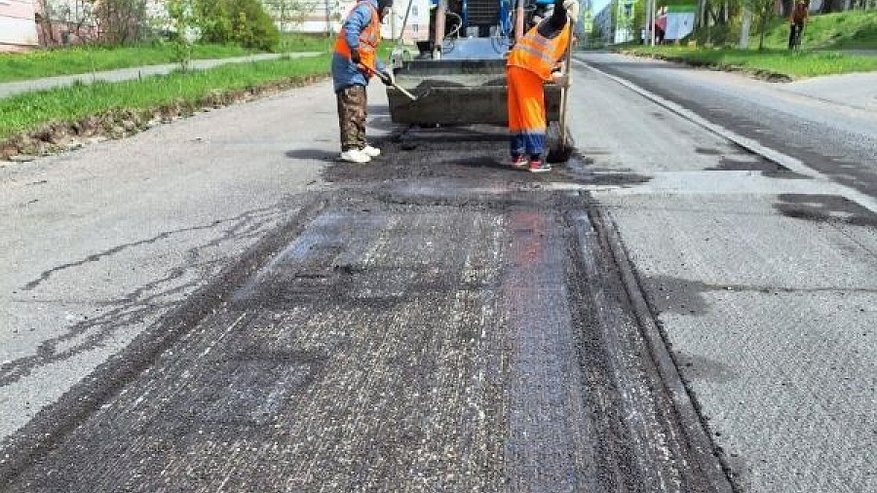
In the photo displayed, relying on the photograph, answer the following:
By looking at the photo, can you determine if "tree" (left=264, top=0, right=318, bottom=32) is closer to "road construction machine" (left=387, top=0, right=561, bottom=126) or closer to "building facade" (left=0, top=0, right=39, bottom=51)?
"building facade" (left=0, top=0, right=39, bottom=51)

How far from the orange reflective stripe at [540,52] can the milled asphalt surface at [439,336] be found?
1.13m

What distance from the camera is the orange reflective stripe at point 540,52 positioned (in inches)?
279

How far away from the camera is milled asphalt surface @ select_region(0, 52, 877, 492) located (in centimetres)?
252

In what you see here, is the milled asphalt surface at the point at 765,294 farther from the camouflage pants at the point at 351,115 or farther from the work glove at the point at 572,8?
the camouflage pants at the point at 351,115

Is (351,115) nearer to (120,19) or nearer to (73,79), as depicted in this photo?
(73,79)

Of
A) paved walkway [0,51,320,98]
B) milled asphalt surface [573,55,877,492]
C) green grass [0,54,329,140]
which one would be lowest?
milled asphalt surface [573,55,877,492]

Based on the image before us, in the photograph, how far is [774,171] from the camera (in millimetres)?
7246

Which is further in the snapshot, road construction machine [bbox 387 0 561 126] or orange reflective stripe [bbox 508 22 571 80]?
road construction machine [bbox 387 0 561 126]

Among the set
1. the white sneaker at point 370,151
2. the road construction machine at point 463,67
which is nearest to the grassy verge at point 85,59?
the road construction machine at point 463,67

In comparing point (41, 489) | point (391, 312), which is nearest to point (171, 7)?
point (391, 312)

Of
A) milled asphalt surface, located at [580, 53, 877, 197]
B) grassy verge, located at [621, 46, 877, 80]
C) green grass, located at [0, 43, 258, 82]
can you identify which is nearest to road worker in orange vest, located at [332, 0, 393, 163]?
milled asphalt surface, located at [580, 53, 877, 197]

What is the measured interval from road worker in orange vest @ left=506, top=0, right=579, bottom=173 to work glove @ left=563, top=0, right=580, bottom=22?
2 centimetres

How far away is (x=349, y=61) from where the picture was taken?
793cm

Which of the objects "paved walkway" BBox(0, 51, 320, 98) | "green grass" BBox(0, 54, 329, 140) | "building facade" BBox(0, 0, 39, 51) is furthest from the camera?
"building facade" BBox(0, 0, 39, 51)
